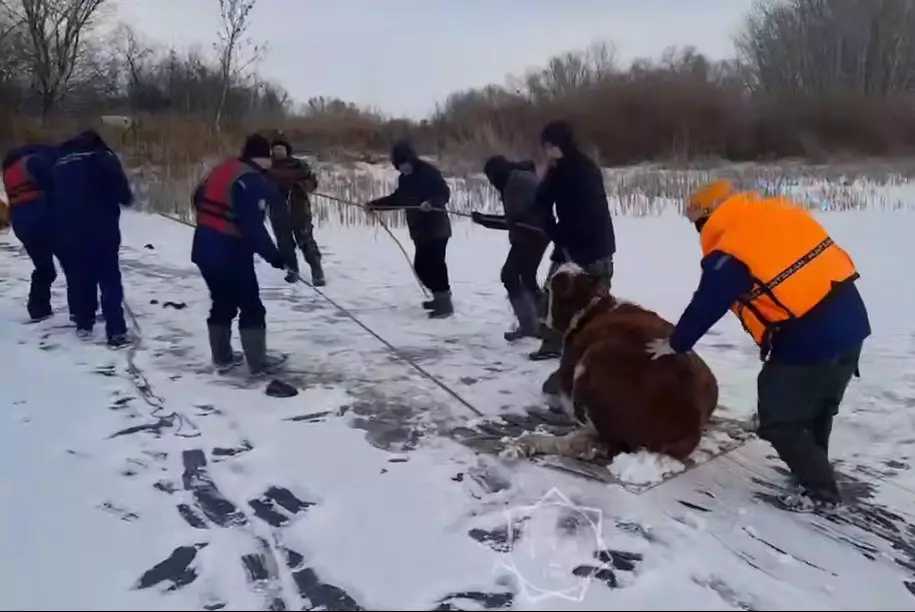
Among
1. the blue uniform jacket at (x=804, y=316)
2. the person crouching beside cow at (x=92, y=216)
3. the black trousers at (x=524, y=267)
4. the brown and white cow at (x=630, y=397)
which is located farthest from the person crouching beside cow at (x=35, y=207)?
the blue uniform jacket at (x=804, y=316)

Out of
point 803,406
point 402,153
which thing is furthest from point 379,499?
point 402,153

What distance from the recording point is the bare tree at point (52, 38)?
26406mm

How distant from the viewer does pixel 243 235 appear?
5707 millimetres

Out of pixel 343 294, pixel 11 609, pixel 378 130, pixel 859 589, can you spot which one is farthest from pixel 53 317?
pixel 378 130

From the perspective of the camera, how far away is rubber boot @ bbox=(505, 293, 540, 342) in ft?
22.7

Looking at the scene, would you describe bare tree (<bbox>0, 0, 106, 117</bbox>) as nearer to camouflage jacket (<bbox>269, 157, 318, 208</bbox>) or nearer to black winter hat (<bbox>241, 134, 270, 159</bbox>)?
camouflage jacket (<bbox>269, 157, 318, 208</bbox>)

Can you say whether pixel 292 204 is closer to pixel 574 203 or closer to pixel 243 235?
pixel 243 235

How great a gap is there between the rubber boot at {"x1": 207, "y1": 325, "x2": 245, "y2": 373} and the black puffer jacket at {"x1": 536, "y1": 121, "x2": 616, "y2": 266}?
246 cm

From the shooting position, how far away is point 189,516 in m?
3.71

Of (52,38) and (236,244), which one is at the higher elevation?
(52,38)

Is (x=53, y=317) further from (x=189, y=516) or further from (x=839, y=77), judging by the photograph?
(x=839, y=77)

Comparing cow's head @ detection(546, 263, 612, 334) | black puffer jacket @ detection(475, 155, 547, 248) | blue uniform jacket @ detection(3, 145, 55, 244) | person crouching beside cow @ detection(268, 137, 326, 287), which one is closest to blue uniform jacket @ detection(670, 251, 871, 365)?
cow's head @ detection(546, 263, 612, 334)

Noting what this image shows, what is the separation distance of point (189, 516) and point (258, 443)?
89 centimetres

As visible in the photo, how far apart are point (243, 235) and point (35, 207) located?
2.73 meters
